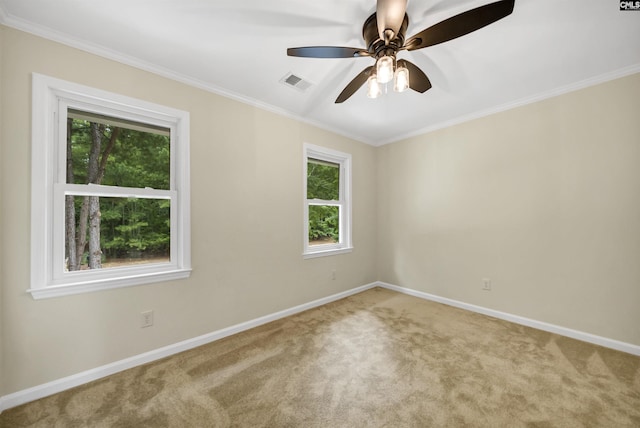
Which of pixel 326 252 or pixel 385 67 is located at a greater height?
pixel 385 67

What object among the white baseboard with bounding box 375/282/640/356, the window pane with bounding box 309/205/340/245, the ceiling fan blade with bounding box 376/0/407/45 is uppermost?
the ceiling fan blade with bounding box 376/0/407/45

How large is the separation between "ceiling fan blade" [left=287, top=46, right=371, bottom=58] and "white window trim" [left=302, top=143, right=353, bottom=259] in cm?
165

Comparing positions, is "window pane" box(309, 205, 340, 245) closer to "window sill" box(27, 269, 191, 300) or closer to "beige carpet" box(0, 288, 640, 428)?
"beige carpet" box(0, 288, 640, 428)

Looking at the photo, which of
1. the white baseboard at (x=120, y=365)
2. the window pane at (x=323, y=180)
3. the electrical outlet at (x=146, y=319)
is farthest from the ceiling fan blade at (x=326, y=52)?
the white baseboard at (x=120, y=365)

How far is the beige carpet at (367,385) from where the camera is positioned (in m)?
1.49

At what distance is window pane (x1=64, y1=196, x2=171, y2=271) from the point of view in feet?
6.20

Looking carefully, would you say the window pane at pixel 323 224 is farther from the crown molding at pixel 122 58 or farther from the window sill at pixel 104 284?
the window sill at pixel 104 284

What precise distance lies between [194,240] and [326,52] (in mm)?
1883

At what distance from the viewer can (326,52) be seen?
1.49 m

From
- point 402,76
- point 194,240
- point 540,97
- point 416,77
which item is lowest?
point 194,240

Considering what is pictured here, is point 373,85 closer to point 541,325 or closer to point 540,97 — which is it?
point 540,97

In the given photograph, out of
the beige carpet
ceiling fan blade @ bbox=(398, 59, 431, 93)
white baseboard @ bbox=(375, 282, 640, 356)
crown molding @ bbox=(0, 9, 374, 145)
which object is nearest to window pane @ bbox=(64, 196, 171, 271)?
the beige carpet

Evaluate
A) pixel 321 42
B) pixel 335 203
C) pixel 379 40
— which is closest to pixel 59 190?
pixel 321 42

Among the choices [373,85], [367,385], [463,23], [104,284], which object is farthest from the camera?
[104,284]
